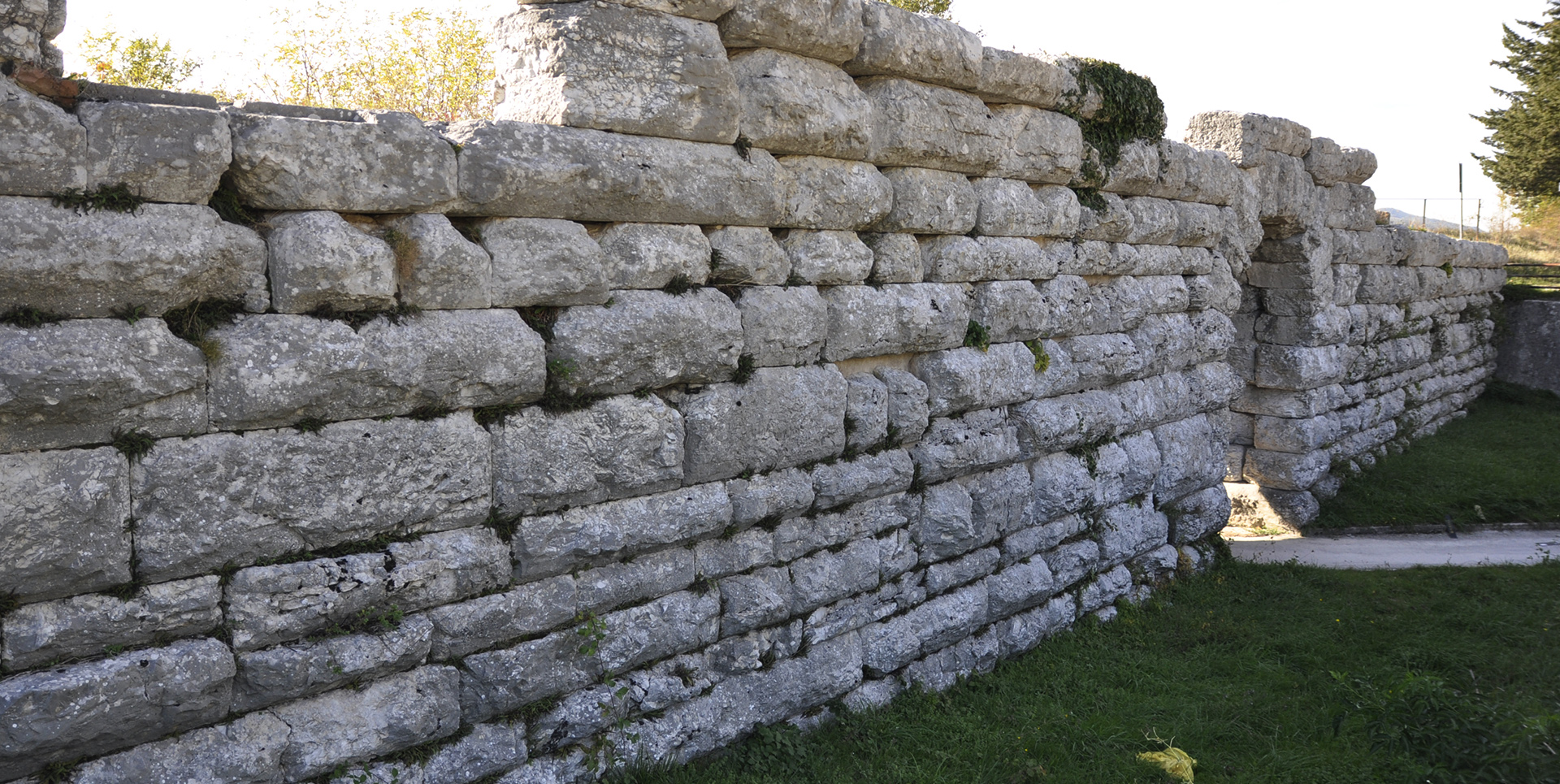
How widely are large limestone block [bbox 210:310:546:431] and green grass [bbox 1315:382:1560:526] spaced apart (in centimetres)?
1050

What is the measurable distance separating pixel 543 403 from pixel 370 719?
1.34 meters

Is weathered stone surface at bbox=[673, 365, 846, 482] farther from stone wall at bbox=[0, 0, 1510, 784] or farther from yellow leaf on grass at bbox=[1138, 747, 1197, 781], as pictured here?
yellow leaf on grass at bbox=[1138, 747, 1197, 781]

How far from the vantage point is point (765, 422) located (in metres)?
4.80

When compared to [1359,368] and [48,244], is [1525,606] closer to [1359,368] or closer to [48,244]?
[1359,368]

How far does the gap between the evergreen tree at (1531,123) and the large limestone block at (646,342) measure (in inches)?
1344

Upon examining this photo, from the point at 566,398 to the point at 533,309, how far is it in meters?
0.39

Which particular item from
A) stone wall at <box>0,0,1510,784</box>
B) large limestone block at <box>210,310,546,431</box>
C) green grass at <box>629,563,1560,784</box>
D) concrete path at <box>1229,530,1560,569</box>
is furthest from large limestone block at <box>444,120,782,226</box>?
concrete path at <box>1229,530,1560,569</box>

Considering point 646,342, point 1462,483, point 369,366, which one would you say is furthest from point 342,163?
point 1462,483

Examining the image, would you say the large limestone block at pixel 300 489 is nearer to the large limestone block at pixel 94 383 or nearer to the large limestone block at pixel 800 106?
the large limestone block at pixel 94 383

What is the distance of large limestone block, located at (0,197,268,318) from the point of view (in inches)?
112

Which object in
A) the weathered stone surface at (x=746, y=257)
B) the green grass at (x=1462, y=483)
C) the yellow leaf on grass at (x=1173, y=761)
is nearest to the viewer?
the weathered stone surface at (x=746, y=257)

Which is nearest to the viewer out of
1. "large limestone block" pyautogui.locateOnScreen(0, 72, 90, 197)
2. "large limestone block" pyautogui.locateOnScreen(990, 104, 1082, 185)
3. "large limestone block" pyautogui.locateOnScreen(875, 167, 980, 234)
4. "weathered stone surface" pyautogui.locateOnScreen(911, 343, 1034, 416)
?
"large limestone block" pyautogui.locateOnScreen(0, 72, 90, 197)

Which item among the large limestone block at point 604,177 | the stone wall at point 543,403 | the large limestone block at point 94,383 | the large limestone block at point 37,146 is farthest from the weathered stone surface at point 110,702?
the large limestone block at point 604,177

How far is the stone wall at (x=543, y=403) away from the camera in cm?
302
